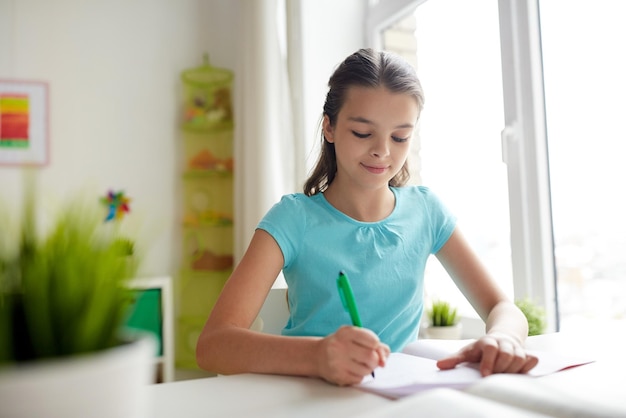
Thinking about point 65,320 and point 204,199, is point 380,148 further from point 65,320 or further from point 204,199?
point 204,199

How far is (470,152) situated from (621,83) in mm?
651

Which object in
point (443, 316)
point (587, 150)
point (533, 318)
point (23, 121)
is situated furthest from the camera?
point (23, 121)

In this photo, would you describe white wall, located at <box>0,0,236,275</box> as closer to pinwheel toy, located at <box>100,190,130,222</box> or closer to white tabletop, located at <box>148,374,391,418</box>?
pinwheel toy, located at <box>100,190,130,222</box>

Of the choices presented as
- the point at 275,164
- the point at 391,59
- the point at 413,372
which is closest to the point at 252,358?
the point at 413,372

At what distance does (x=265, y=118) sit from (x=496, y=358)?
2.07 m

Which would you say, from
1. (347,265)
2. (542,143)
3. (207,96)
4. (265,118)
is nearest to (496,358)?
(347,265)

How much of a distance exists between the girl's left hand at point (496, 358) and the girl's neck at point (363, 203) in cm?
49

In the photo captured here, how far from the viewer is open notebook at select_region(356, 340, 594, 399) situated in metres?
0.59

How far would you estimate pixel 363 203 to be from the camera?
3.92 ft

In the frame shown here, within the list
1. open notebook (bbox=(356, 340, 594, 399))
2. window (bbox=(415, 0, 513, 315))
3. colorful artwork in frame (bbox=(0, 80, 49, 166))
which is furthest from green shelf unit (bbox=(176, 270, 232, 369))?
open notebook (bbox=(356, 340, 594, 399))

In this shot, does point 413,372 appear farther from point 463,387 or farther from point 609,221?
point 609,221

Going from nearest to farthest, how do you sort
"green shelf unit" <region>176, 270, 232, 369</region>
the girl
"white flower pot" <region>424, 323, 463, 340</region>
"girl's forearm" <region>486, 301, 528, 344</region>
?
"girl's forearm" <region>486, 301, 528, 344</region> < the girl < "white flower pot" <region>424, 323, 463, 340</region> < "green shelf unit" <region>176, 270, 232, 369</region>

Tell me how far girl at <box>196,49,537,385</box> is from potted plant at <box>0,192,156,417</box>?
0.57 metres

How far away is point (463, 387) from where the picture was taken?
0.59 metres
